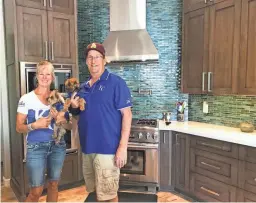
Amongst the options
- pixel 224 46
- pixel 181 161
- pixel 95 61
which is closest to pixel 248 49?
pixel 224 46

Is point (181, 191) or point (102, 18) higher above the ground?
point (102, 18)

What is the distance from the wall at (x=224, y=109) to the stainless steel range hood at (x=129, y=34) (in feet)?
2.88

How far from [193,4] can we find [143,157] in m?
1.96

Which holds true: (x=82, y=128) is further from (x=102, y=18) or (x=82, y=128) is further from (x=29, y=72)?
(x=102, y=18)

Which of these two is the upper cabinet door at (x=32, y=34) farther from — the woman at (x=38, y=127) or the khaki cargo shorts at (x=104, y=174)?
the khaki cargo shorts at (x=104, y=174)

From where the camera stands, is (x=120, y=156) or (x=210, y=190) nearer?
(x=120, y=156)

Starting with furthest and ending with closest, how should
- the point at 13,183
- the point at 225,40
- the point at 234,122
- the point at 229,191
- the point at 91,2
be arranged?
the point at 91,2 < the point at 13,183 < the point at 234,122 < the point at 225,40 < the point at 229,191

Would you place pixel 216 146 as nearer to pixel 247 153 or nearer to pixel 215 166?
pixel 215 166

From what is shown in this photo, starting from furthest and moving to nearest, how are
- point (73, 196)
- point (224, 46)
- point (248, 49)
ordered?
point (73, 196)
point (224, 46)
point (248, 49)

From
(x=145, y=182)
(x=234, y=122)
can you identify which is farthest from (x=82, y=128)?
(x=234, y=122)

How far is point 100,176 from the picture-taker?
1713 millimetres

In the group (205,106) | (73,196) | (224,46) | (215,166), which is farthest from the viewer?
(205,106)

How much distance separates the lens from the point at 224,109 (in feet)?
9.46

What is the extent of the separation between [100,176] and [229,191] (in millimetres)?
1324
